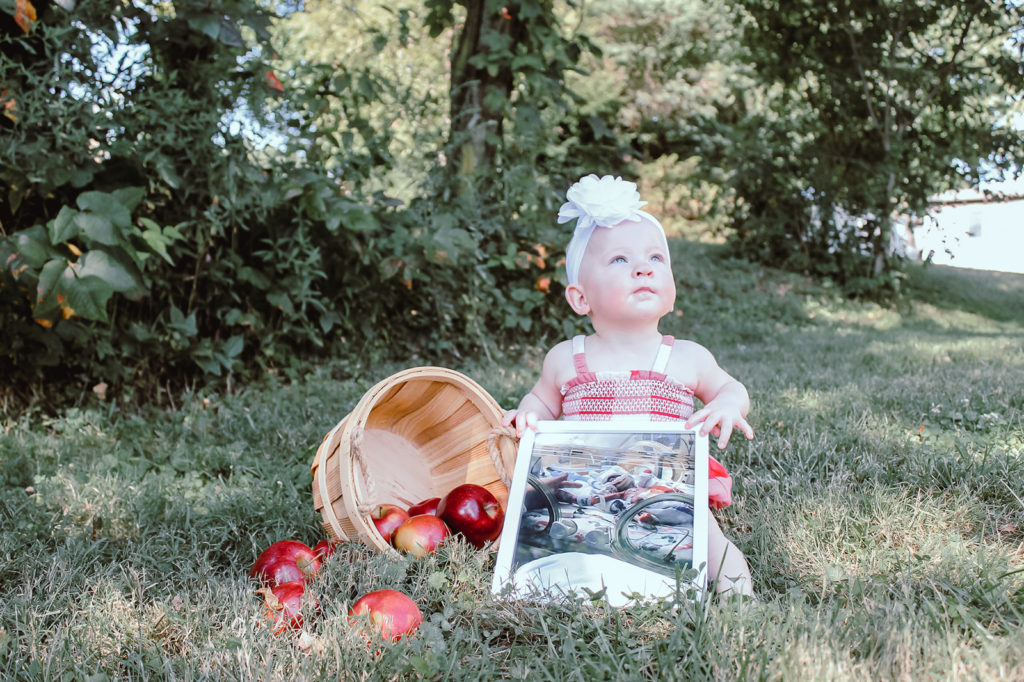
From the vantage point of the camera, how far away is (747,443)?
256cm

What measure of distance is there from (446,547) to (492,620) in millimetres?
297

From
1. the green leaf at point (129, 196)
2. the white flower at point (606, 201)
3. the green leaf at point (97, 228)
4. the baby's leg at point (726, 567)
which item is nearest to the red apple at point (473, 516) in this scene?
the baby's leg at point (726, 567)

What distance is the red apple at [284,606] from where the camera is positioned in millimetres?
1533

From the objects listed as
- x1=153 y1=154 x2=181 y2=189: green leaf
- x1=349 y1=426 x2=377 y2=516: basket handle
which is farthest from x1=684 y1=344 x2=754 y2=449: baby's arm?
x1=153 y1=154 x2=181 y2=189: green leaf

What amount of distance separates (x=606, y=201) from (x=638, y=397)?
49 cm

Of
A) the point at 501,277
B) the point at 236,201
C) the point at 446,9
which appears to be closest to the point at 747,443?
the point at 236,201

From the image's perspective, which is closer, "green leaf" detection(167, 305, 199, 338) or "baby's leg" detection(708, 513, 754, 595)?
"baby's leg" detection(708, 513, 754, 595)

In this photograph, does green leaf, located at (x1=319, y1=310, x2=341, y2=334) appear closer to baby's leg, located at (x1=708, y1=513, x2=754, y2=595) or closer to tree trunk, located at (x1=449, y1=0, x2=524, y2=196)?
tree trunk, located at (x1=449, y1=0, x2=524, y2=196)

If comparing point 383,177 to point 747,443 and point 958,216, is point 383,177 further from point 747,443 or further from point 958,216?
point 958,216

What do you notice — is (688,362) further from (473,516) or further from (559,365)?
(473,516)

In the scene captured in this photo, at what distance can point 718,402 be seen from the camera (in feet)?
6.01

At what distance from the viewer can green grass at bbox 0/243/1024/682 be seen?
137 cm

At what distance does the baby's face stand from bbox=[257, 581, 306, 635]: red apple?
38.1 inches

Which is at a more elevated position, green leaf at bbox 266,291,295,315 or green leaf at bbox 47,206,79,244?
green leaf at bbox 47,206,79,244
